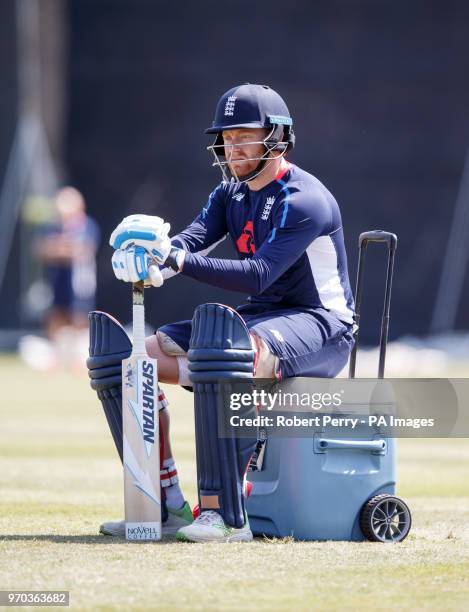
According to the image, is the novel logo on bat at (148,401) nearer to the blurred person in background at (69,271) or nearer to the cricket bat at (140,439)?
the cricket bat at (140,439)

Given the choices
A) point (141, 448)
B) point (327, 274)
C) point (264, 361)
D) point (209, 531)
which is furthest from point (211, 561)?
point (327, 274)

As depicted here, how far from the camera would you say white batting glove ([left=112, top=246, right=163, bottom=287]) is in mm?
4762

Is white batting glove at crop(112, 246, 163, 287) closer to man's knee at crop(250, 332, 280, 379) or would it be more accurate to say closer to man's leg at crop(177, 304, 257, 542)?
man's leg at crop(177, 304, 257, 542)

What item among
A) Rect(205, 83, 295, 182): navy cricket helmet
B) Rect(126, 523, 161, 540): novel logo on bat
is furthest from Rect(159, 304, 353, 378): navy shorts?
Rect(126, 523, 161, 540): novel logo on bat

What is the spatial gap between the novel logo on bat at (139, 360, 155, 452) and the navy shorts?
429 mm

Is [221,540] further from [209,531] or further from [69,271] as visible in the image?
[69,271]

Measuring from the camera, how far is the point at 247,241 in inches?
219


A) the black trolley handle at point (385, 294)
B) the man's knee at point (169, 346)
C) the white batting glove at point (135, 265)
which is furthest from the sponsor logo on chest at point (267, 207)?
the white batting glove at point (135, 265)

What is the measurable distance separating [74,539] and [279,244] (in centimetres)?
136

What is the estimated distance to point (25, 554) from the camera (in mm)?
4488

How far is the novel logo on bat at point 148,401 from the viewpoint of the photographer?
4.95 meters

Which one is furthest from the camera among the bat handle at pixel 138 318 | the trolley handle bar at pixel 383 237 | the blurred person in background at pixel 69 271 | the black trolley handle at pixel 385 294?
the blurred person in background at pixel 69 271

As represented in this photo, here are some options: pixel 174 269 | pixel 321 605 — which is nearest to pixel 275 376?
pixel 174 269

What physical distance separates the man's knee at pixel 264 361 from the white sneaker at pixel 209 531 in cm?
55
